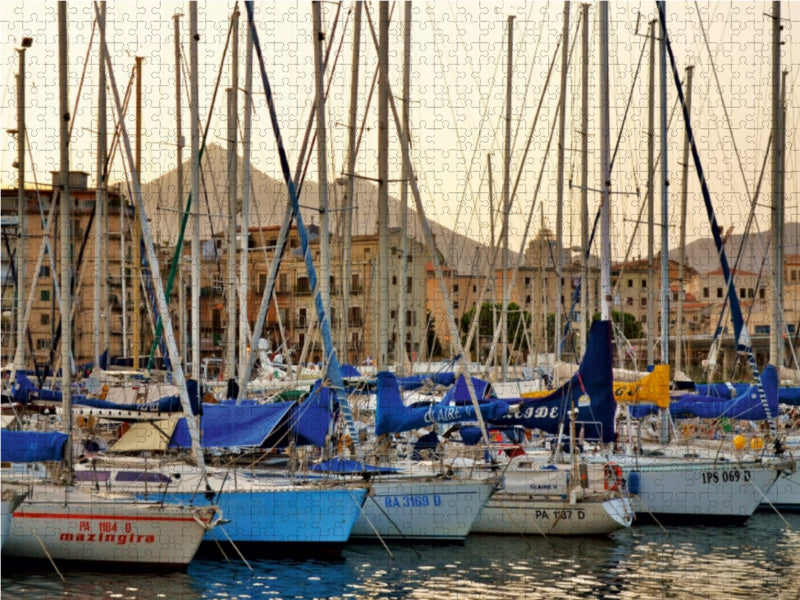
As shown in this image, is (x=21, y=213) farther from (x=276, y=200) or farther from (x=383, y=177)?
(x=383, y=177)

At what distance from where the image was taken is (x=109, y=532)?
22.6 metres

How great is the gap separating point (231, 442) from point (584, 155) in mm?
18554

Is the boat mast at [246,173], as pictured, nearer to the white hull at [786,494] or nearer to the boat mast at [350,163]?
the boat mast at [350,163]

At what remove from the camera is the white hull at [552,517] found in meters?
27.3

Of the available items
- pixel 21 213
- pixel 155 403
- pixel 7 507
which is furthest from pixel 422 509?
pixel 21 213

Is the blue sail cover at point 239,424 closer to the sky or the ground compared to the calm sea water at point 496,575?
closer to the sky

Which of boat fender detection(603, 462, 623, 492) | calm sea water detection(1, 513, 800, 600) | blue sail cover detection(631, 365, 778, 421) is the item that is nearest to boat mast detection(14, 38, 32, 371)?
calm sea water detection(1, 513, 800, 600)

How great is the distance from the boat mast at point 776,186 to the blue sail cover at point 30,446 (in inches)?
726

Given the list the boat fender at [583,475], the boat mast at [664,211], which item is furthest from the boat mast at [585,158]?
the boat fender at [583,475]

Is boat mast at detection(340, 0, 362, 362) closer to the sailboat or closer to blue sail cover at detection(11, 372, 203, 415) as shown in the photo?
blue sail cover at detection(11, 372, 203, 415)

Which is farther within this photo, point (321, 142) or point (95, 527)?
point (321, 142)

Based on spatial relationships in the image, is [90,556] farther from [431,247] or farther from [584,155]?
[584,155]

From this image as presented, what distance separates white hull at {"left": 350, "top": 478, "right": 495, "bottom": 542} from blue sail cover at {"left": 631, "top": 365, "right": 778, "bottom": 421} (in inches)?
306

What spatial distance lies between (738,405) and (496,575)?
10.2 meters
